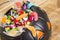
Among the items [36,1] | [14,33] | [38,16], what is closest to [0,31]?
[14,33]

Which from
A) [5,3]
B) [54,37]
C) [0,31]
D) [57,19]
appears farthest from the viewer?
[57,19]

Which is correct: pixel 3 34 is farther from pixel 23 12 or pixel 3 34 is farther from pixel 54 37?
pixel 54 37

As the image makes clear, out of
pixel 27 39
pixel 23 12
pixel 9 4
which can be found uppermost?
pixel 9 4

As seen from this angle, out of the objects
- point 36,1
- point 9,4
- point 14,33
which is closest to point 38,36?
point 14,33

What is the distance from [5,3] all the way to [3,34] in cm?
71

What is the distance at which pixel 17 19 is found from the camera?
1.74 m

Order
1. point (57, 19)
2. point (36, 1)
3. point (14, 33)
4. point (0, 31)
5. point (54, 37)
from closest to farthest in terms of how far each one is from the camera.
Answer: point (14, 33) < point (0, 31) < point (54, 37) < point (57, 19) < point (36, 1)

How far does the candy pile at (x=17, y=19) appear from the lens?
1.64 metres

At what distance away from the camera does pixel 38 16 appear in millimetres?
1773

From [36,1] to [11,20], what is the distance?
0.91 metres

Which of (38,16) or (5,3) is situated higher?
(5,3)

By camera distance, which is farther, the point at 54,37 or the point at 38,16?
the point at 54,37

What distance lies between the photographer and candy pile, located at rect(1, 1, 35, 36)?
1642 mm

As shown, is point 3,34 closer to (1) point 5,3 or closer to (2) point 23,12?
(2) point 23,12
